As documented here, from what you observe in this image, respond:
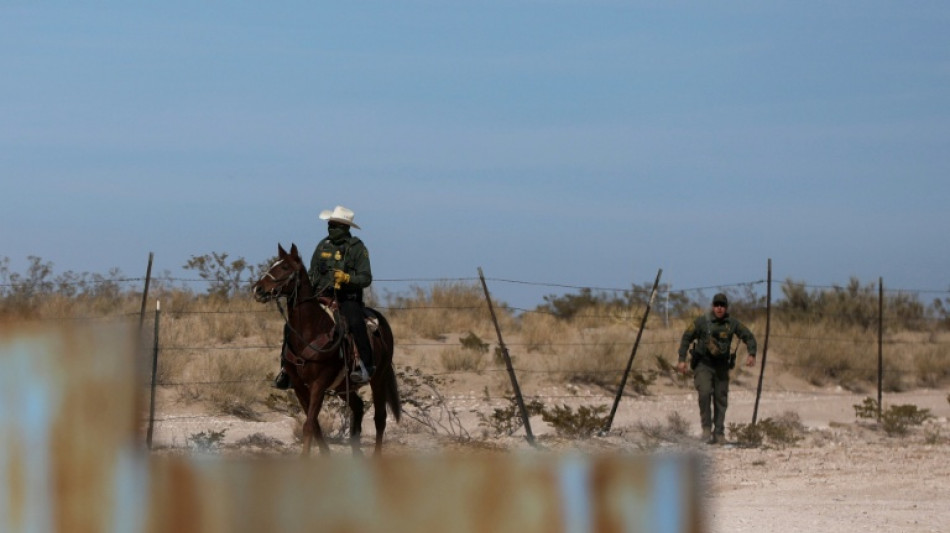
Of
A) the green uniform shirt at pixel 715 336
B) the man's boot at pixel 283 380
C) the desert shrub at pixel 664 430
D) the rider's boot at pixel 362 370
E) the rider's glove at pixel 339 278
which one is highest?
the rider's glove at pixel 339 278

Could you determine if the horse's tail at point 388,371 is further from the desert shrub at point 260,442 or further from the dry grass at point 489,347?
the dry grass at point 489,347

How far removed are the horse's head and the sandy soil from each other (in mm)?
2340

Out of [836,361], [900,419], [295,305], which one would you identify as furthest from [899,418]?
[295,305]

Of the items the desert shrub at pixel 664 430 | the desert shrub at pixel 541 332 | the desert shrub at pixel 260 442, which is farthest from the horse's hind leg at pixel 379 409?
the desert shrub at pixel 541 332

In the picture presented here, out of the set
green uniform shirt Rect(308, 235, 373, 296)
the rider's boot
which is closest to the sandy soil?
the rider's boot

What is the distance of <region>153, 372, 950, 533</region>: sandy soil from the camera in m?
11.3

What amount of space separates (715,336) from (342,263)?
5.66 metres

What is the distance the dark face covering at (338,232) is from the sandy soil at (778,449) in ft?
7.85

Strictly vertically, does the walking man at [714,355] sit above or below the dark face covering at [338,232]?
below

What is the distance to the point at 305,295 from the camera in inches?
518

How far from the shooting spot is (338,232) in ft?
43.8

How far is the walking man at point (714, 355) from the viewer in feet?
55.3

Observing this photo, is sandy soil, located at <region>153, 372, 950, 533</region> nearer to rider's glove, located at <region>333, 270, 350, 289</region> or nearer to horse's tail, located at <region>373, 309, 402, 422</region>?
horse's tail, located at <region>373, 309, 402, 422</region>

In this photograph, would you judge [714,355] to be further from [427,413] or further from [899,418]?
[899,418]
